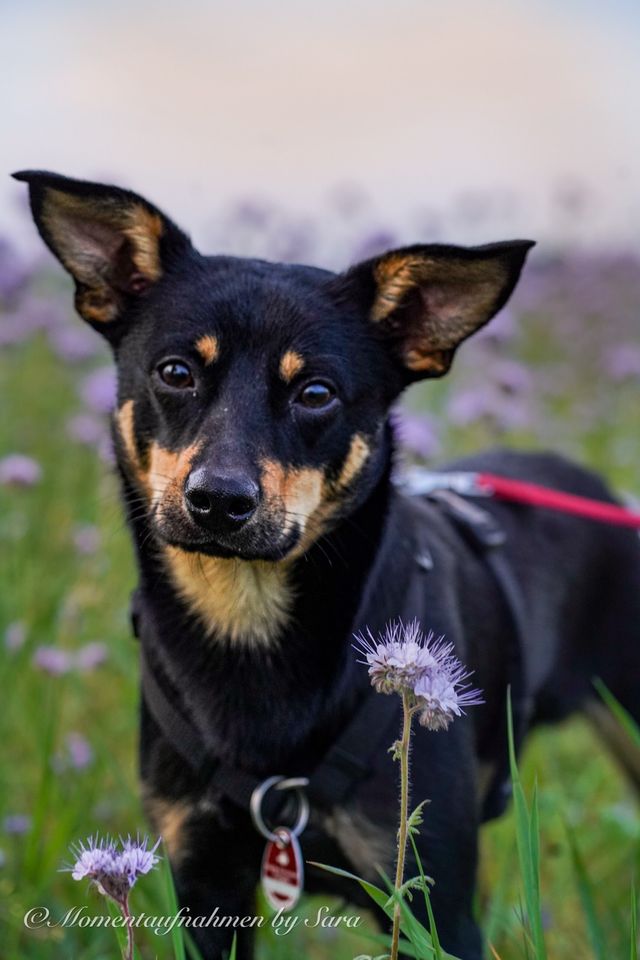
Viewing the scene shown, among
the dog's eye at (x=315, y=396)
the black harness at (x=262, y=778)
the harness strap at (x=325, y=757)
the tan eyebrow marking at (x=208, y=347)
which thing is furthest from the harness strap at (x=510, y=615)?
the tan eyebrow marking at (x=208, y=347)

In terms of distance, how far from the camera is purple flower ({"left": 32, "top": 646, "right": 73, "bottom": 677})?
10.5 ft

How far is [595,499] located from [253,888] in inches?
70.7

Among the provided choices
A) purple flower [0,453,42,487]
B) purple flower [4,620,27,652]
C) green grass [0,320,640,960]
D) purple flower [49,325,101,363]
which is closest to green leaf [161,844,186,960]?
green grass [0,320,640,960]

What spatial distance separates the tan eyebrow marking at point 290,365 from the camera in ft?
7.78

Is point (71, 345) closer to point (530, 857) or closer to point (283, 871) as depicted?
point (283, 871)

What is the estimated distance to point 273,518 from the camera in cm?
218

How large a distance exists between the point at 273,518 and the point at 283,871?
77 cm

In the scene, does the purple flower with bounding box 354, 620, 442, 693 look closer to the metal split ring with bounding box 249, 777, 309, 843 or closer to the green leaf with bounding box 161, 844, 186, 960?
the green leaf with bounding box 161, 844, 186, 960

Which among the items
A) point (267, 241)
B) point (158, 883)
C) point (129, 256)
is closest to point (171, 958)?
point (158, 883)

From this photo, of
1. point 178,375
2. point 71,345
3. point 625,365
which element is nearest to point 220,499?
point 178,375

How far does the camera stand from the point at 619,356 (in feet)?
18.2

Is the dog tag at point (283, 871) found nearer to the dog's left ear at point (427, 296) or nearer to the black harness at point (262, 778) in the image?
the black harness at point (262, 778)

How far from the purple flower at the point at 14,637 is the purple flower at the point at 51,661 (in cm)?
6

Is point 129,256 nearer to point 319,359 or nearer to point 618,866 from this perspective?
point 319,359
